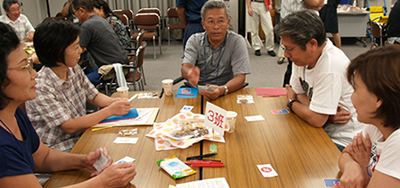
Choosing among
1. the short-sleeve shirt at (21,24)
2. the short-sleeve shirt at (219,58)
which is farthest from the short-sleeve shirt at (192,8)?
the short-sleeve shirt at (21,24)

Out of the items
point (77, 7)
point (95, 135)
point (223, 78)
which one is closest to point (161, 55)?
point (77, 7)

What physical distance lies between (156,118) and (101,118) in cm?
34

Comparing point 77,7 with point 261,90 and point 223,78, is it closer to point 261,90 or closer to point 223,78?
point 223,78

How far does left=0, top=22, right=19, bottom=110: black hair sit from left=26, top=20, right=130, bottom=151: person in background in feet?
1.95

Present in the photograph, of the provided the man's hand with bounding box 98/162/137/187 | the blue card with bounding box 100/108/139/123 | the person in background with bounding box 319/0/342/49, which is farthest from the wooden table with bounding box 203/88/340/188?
the person in background with bounding box 319/0/342/49

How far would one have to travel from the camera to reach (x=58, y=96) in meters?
1.73

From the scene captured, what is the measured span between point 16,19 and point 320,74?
5.33 meters

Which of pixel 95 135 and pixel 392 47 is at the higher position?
pixel 392 47

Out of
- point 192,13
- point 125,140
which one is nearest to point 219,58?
point 125,140

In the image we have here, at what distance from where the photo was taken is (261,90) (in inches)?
90.0

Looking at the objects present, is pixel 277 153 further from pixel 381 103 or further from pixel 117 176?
pixel 117 176

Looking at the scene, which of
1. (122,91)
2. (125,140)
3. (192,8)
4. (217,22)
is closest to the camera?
(125,140)

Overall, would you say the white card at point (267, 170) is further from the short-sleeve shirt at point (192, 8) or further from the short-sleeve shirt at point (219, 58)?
the short-sleeve shirt at point (192, 8)

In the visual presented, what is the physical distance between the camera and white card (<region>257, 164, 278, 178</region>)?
48.1 inches
